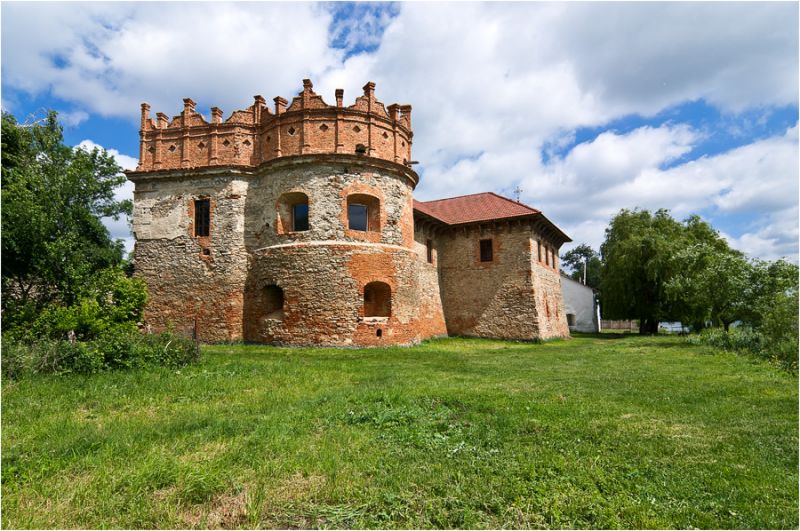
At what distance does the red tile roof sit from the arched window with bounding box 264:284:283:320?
7.75 metres

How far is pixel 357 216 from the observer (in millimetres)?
17188

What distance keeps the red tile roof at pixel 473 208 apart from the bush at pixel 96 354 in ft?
43.6

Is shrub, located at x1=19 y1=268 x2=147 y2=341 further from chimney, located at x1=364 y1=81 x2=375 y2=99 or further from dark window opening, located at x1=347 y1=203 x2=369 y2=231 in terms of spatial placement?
chimney, located at x1=364 y1=81 x2=375 y2=99

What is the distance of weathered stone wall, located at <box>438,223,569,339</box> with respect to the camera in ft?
68.2

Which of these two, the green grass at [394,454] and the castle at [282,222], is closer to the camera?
the green grass at [394,454]

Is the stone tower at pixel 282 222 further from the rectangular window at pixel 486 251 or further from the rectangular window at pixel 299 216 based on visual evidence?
the rectangular window at pixel 486 251

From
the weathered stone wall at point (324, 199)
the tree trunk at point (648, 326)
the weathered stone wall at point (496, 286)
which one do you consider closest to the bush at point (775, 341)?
the weathered stone wall at point (496, 286)

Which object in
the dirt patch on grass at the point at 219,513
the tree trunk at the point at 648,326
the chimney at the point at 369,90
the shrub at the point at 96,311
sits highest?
the chimney at the point at 369,90

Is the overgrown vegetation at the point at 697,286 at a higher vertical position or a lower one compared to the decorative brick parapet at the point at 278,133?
lower

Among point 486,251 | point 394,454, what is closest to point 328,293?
point 486,251

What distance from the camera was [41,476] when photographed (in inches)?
156

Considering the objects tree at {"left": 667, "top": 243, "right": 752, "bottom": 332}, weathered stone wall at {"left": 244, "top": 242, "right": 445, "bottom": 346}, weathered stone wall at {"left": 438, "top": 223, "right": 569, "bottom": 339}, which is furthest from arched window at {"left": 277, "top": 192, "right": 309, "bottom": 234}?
tree at {"left": 667, "top": 243, "right": 752, "bottom": 332}

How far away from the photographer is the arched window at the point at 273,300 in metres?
16.3

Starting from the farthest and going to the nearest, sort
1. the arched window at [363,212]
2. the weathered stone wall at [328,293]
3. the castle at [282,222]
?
the arched window at [363,212] < the castle at [282,222] < the weathered stone wall at [328,293]
